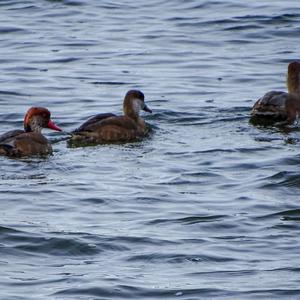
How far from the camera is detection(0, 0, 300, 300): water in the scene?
1102 cm

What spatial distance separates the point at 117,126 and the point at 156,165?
1.58m

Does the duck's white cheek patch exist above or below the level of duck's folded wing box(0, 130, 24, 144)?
above

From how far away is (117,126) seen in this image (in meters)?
16.4

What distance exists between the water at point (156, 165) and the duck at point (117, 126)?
166 mm

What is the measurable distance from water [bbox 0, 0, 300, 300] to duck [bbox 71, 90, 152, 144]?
0.17m

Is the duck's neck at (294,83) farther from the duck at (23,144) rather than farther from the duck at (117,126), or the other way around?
the duck at (23,144)

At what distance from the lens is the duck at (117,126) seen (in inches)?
631

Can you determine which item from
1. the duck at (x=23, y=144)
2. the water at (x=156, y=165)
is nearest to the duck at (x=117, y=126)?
the water at (x=156, y=165)

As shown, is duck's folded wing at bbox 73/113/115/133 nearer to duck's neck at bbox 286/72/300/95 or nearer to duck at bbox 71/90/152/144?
duck at bbox 71/90/152/144

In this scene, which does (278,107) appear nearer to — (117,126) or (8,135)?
(117,126)

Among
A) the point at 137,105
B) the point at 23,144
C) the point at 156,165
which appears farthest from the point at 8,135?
the point at 137,105

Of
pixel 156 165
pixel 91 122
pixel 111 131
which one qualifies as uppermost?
pixel 91 122

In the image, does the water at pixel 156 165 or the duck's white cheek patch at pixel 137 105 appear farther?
the duck's white cheek patch at pixel 137 105

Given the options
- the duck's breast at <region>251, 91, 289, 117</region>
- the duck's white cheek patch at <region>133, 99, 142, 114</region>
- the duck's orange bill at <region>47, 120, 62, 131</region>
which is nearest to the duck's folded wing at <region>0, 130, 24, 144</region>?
the duck's orange bill at <region>47, 120, 62, 131</region>
